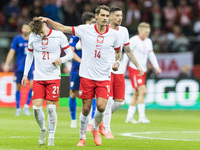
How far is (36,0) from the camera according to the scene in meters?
25.3

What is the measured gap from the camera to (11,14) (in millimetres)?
24594

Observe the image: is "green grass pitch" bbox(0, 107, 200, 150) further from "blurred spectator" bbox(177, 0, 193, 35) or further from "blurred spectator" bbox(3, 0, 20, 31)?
"blurred spectator" bbox(177, 0, 193, 35)

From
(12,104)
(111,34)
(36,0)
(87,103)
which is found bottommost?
(12,104)

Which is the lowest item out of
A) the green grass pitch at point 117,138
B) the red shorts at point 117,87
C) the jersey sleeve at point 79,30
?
the green grass pitch at point 117,138

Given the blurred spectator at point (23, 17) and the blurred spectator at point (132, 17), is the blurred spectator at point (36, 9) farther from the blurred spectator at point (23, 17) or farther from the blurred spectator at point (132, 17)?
the blurred spectator at point (132, 17)

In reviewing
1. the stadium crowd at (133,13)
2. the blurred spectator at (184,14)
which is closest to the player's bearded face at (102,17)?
the stadium crowd at (133,13)

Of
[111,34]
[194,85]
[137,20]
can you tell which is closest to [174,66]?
[194,85]

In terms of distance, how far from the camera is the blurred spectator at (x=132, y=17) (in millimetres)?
24539

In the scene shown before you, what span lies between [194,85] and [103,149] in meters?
12.7

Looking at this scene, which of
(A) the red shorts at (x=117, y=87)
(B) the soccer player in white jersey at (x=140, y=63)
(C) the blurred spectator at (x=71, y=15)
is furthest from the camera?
(C) the blurred spectator at (x=71, y=15)

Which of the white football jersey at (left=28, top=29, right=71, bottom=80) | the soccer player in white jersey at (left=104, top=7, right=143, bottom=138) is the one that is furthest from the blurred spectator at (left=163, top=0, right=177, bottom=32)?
the white football jersey at (left=28, top=29, right=71, bottom=80)

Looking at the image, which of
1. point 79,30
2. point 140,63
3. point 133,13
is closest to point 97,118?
point 79,30

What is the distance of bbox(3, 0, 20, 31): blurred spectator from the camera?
79.0 ft

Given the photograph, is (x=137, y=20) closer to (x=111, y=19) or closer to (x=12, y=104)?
(x=12, y=104)
